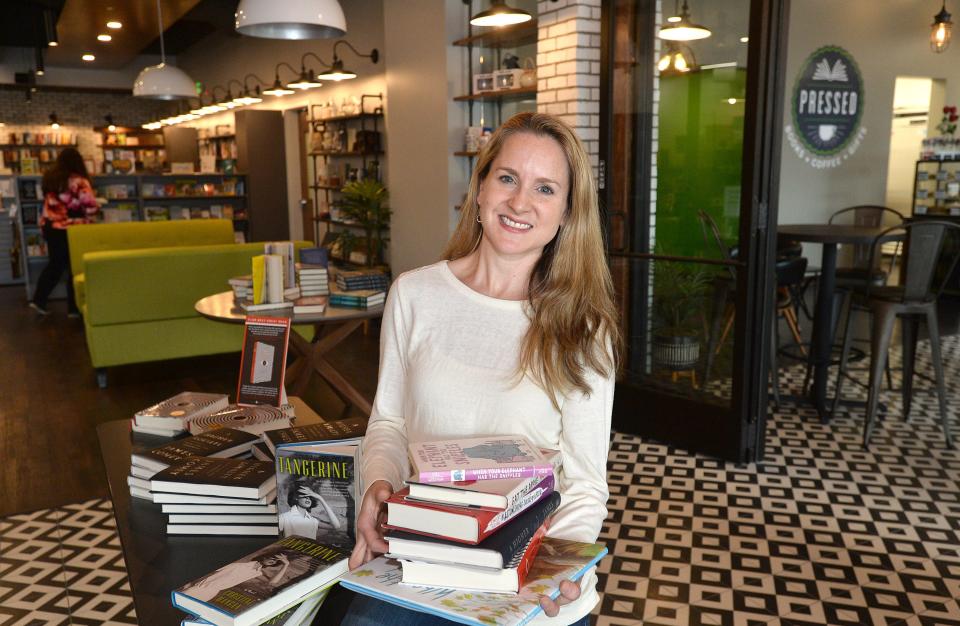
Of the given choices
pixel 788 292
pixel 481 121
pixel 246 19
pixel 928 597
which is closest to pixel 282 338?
pixel 246 19

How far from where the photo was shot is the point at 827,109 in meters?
8.40

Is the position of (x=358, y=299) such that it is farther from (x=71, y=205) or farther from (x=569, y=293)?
(x=71, y=205)

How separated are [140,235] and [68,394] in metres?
2.81

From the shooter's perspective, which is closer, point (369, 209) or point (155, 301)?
point (155, 301)

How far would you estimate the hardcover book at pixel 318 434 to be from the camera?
1.80 metres

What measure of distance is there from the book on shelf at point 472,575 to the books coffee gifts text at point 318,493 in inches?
15.0

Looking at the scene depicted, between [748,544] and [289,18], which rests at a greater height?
[289,18]

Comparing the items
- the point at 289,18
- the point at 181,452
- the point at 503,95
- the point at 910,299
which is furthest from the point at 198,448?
the point at 503,95

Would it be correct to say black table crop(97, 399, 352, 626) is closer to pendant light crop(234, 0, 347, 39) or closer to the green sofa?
pendant light crop(234, 0, 347, 39)

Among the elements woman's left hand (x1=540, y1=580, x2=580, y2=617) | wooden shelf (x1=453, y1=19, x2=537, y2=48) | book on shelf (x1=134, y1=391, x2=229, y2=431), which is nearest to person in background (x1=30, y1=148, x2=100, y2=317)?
wooden shelf (x1=453, y1=19, x2=537, y2=48)

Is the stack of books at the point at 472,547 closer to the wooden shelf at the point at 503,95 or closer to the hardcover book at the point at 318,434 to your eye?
the hardcover book at the point at 318,434

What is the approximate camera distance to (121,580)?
2822 mm

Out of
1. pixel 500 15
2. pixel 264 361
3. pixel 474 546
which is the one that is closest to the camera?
pixel 474 546

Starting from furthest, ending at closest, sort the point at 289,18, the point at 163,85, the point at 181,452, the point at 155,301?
the point at 163,85, the point at 155,301, the point at 289,18, the point at 181,452
